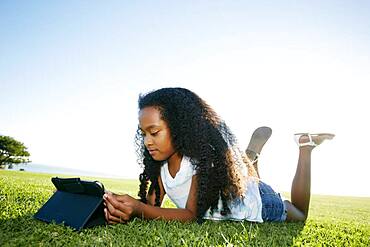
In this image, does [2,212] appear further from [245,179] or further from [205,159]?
[245,179]

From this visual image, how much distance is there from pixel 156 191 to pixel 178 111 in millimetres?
1316

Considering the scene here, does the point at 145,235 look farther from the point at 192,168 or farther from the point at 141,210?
the point at 192,168

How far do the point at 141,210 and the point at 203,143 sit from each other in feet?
3.65

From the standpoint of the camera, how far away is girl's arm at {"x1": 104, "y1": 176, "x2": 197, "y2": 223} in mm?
3217

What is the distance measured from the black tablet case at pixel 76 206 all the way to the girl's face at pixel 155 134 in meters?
0.99

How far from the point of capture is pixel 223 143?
4113 mm

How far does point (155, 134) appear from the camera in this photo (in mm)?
3994

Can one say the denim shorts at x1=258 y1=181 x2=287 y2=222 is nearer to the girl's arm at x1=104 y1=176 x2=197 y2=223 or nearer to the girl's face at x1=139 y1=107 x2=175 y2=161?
the girl's arm at x1=104 y1=176 x2=197 y2=223

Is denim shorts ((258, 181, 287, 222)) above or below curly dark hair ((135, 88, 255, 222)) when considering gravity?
below

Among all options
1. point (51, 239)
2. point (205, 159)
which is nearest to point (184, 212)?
point (205, 159)

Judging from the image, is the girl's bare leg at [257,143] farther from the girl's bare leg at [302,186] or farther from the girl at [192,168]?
the girl at [192,168]

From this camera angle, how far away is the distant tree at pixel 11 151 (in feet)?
190

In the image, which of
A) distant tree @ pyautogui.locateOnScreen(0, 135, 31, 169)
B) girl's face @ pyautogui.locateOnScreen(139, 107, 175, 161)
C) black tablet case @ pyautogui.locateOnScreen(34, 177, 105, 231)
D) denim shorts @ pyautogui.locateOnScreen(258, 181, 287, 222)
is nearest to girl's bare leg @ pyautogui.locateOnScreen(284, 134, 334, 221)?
denim shorts @ pyautogui.locateOnScreen(258, 181, 287, 222)

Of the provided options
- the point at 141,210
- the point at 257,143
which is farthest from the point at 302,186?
the point at 141,210
